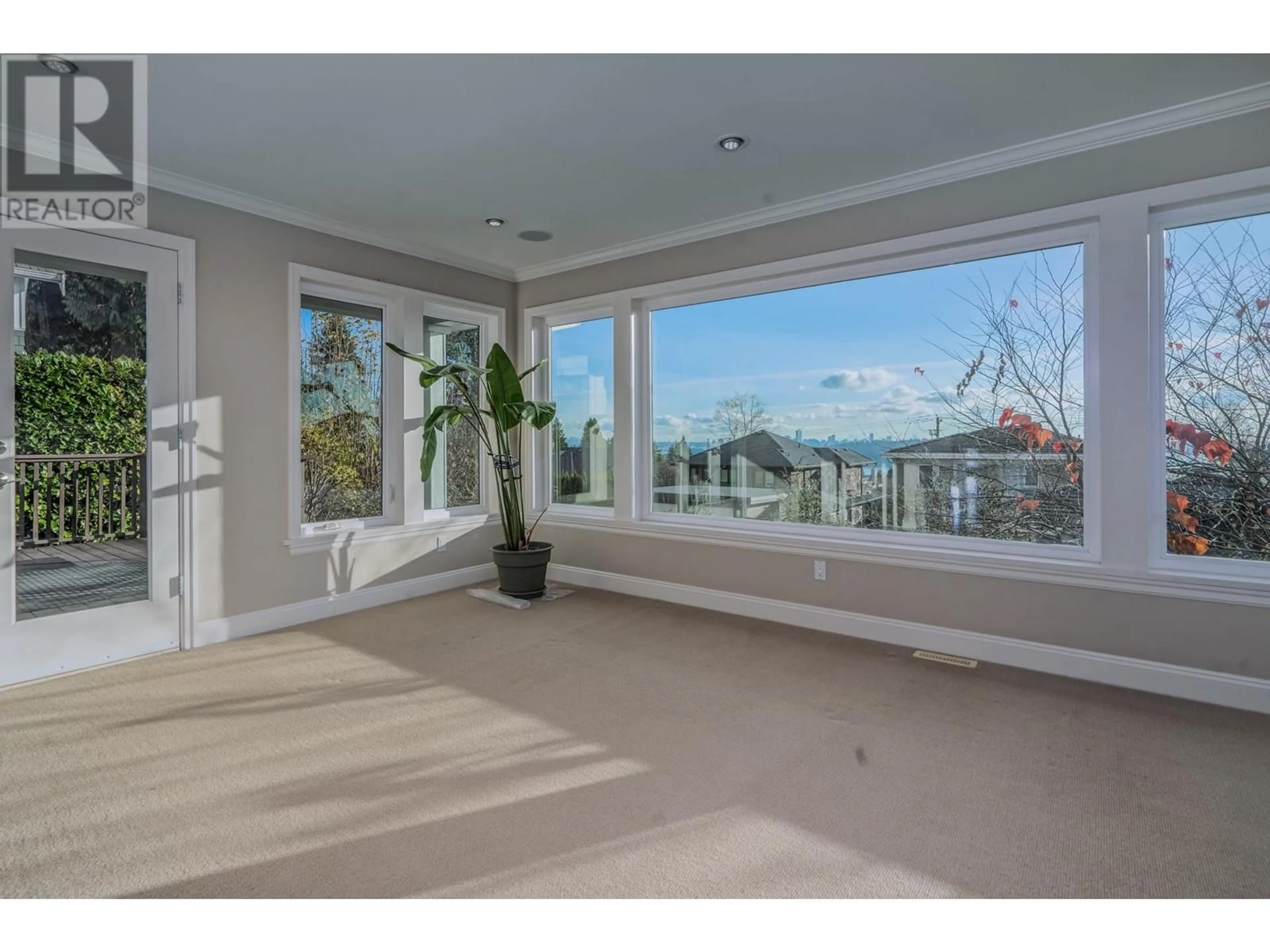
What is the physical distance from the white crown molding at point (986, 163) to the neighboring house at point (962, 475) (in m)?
1.37

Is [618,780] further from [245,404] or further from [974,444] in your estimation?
[245,404]

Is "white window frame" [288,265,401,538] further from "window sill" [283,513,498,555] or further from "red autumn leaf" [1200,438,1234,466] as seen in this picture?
"red autumn leaf" [1200,438,1234,466]

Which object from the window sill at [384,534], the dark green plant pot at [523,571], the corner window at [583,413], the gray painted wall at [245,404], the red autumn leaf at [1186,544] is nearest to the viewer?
the red autumn leaf at [1186,544]

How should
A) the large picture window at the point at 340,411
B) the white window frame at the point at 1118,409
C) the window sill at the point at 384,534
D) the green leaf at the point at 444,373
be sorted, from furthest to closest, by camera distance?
1. the green leaf at the point at 444,373
2. the large picture window at the point at 340,411
3. the window sill at the point at 384,534
4. the white window frame at the point at 1118,409

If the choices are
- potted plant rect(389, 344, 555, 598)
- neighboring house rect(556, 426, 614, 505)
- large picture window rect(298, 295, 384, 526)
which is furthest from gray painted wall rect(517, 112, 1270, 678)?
large picture window rect(298, 295, 384, 526)

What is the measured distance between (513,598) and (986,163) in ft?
12.9

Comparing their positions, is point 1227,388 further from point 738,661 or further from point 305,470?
point 305,470

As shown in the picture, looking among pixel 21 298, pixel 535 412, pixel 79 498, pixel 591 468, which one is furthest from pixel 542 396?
pixel 21 298

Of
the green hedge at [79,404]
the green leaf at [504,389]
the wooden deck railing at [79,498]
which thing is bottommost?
the wooden deck railing at [79,498]

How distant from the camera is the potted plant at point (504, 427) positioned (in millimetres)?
4523

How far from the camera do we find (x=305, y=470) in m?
4.29

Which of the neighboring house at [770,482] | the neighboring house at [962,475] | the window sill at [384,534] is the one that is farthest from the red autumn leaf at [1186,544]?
the window sill at [384,534]

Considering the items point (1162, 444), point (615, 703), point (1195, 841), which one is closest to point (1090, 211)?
point (1162, 444)

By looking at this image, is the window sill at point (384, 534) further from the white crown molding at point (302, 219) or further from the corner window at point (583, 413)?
the white crown molding at point (302, 219)
